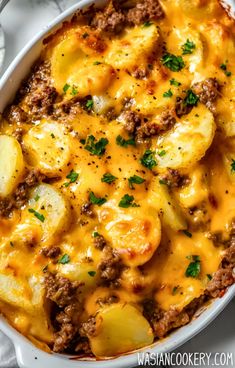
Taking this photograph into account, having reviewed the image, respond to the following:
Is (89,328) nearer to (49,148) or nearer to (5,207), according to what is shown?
(5,207)

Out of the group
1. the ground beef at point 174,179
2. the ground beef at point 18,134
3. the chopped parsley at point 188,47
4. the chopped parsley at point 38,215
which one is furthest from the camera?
the chopped parsley at point 188,47

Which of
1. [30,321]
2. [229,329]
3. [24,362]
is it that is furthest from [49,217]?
[229,329]

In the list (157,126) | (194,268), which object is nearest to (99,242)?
(194,268)

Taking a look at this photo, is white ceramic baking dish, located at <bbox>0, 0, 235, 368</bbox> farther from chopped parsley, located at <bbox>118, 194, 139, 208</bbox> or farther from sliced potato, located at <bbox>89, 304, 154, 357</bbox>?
chopped parsley, located at <bbox>118, 194, 139, 208</bbox>

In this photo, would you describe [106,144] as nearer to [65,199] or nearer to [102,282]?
[65,199]

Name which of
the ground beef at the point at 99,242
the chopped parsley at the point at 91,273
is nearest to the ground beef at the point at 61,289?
the chopped parsley at the point at 91,273

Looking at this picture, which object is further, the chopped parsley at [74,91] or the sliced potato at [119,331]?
the chopped parsley at [74,91]

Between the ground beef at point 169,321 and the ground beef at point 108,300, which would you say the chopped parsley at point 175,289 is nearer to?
the ground beef at point 169,321
